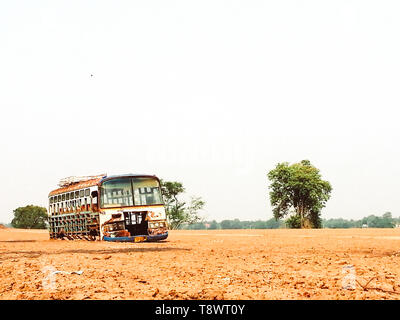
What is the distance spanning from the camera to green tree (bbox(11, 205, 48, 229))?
116 meters

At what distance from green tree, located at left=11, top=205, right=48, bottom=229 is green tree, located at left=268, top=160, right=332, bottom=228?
6122 centimetres

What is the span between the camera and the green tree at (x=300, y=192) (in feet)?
235

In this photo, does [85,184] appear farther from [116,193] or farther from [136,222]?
[136,222]

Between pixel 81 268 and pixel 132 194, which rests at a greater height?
pixel 132 194

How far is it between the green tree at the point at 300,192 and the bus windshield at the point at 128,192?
46.6 meters

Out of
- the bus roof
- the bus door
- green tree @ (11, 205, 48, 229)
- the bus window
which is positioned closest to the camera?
the bus window

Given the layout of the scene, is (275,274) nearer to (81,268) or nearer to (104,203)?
(81,268)

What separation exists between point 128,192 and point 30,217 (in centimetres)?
9673

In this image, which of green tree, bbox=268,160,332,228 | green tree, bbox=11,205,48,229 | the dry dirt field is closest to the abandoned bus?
the dry dirt field

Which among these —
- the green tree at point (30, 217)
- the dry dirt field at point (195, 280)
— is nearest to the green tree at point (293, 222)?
the dry dirt field at point (195, 280)

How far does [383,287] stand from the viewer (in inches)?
373

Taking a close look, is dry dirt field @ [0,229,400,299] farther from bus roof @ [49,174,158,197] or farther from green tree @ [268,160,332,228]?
green tree @ [268,160,332,228]
